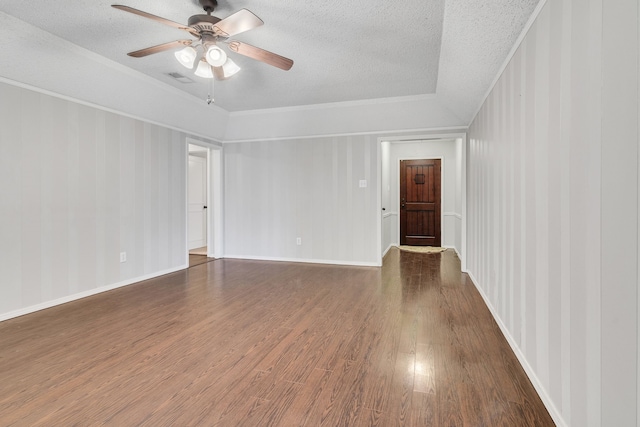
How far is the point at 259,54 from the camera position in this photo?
265 cm

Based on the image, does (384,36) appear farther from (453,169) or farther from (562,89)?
(453,169)

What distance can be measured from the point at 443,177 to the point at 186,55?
6.01 metres

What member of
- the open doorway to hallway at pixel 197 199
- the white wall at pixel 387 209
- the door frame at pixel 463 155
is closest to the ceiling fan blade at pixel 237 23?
the door frame at pixel 463 155

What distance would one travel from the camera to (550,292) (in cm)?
162

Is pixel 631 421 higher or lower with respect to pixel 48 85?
lower

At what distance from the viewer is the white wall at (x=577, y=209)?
1.03m

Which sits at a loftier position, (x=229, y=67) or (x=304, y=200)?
(x=229, y=67)

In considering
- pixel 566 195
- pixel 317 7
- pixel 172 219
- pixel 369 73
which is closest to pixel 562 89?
pixel 566 195

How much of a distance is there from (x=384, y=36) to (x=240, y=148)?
144 inches

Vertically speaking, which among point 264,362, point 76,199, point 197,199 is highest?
point 197,199

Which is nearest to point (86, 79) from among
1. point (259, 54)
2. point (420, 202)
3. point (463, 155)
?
point (259, 54)

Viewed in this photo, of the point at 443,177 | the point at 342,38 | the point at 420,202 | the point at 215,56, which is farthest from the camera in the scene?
the point at 420,202

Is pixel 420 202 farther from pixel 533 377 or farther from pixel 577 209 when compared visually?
pixel 577 209

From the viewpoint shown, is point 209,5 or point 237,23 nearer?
point 237,23
